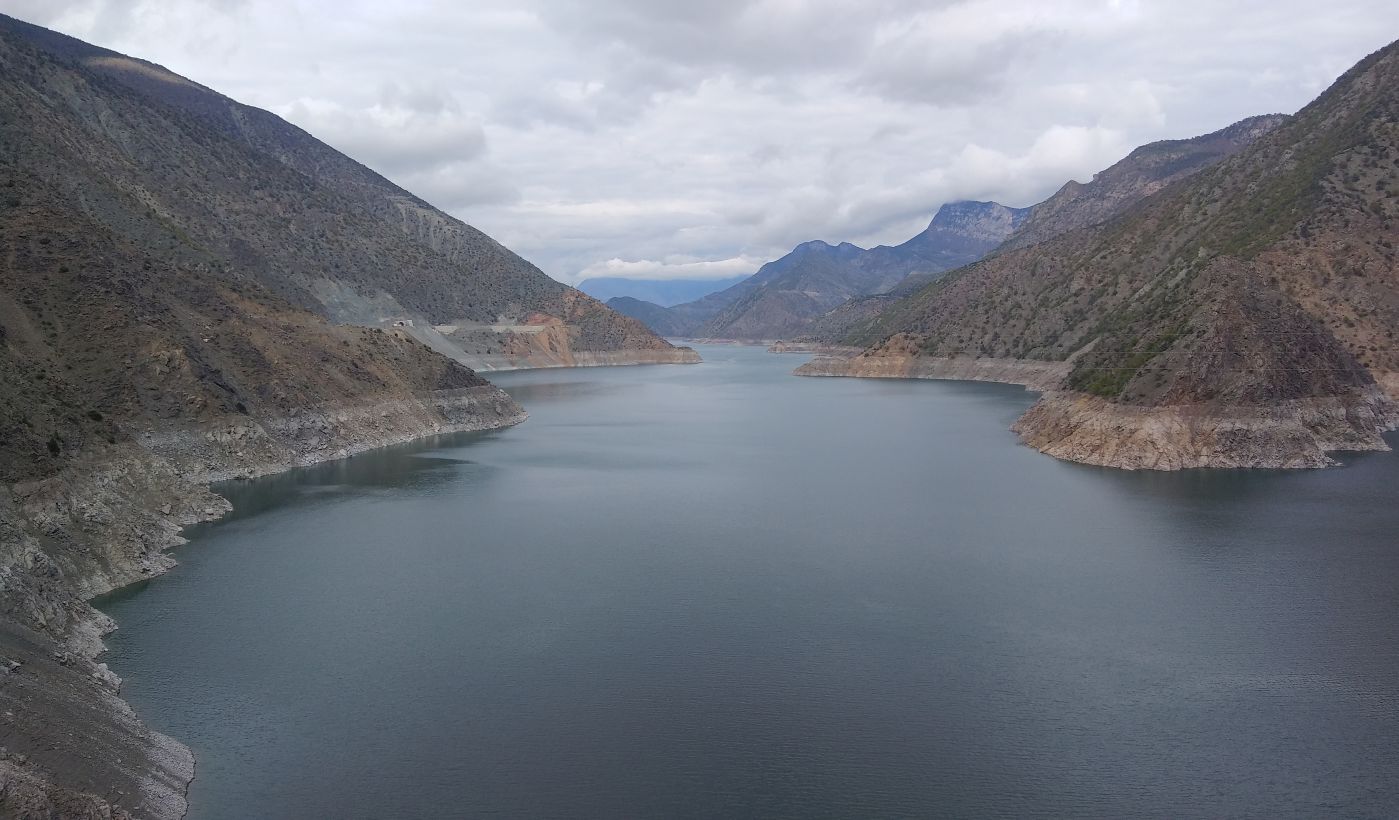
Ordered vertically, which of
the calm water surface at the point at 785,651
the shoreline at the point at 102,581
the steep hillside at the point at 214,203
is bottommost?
the calm water surface at the point at 785,651

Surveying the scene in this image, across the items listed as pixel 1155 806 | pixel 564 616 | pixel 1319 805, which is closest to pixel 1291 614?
pixel 1319 805

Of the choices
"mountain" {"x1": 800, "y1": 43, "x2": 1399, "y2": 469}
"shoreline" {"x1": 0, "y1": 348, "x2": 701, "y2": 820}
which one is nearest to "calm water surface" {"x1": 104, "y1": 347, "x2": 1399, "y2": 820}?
"shoreline" {"x1": 0, "y1": 348, "x2": 701, "y2": 820}

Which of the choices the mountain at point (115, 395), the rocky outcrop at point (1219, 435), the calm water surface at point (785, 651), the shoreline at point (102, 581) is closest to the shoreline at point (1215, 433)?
the rocky outcrop at point (1219, 435)

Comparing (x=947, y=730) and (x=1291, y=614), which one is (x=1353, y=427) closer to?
(x=1291, y=614)

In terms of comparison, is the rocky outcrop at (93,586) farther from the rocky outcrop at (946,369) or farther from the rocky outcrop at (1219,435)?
the rocky outcrop at (946,369)

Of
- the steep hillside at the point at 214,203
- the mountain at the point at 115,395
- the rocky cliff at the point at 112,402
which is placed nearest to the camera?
the rocky cliff at the point at 112,402

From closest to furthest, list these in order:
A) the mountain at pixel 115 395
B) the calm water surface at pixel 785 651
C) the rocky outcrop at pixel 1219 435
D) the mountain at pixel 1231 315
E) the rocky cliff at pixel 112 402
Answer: the rocky cliff at pixel 112 402, the mountain at pixel 115 395, the calm water surface at pixel 785 651, the rocky outcrop at pixel 1219 435, the mountain at pixel 1231 315

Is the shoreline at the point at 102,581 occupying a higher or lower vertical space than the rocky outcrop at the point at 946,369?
lower
